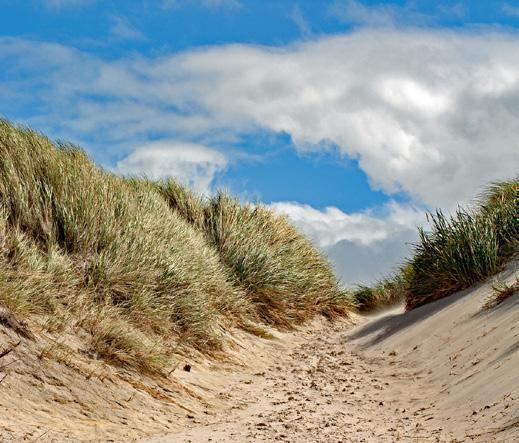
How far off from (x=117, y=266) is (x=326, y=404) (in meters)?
3.25

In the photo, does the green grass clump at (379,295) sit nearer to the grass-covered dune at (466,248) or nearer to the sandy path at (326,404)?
the grass-covered dune at (466,248)

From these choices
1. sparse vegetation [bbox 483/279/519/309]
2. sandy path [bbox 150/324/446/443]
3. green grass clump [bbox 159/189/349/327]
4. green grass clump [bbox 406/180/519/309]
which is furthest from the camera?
green grass clump [bbox 159/189/349/327]

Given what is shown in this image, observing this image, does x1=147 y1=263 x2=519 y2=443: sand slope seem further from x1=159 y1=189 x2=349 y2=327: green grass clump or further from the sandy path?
x1=159 y1=189 x2=349 y2=327: green grass clump

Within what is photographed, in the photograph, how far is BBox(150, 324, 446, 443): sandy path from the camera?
22.8 ft

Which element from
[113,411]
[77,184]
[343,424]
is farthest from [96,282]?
[343,424]

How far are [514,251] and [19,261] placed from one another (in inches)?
301

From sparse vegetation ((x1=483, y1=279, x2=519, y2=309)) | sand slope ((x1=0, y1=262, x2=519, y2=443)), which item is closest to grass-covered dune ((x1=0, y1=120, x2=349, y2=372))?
sand slope ((x1=0, y1=262, x2=519, y2=443))

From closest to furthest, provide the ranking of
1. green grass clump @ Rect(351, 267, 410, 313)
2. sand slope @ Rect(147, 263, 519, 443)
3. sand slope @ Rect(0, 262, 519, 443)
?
1. sand slope @ Rect(0, 262, 519, 443)
2. sand slope @ Rect(147, 263, 519, 443)
3. green grass clump @ Rect(351, 267, 410, 313)

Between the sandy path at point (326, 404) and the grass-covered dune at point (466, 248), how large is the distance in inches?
83.9

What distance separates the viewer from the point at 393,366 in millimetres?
10203

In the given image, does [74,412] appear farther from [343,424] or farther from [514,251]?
[514,251]

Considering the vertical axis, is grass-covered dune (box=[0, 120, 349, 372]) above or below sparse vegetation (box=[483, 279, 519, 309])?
above

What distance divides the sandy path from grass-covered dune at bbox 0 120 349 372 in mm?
1033

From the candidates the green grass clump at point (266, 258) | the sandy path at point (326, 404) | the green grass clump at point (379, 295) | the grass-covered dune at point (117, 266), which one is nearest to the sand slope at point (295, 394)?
the sandy path at point (326, 404)
